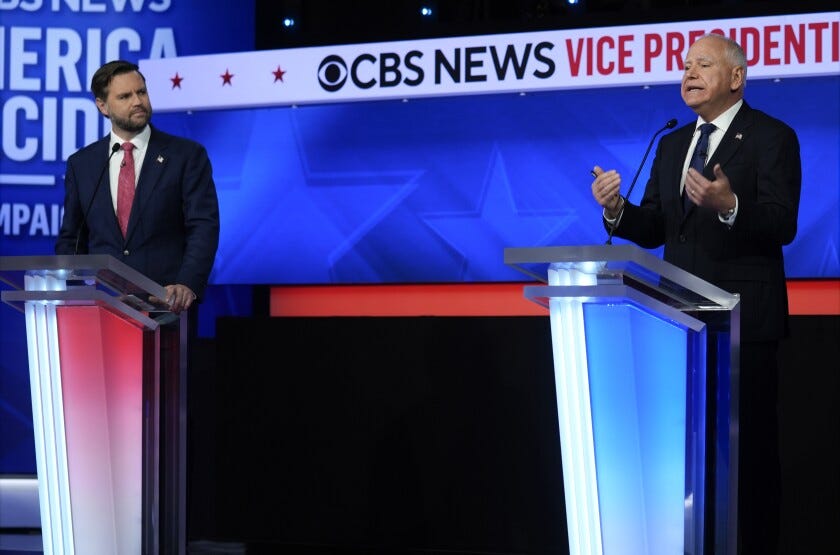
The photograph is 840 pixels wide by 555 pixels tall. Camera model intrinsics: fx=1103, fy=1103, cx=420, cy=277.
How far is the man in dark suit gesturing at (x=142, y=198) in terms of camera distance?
3.00 meters

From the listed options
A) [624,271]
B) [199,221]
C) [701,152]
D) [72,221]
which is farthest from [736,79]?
[72,221]

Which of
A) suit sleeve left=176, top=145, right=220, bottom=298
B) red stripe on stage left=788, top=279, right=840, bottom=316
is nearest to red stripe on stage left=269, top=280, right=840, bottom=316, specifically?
red stripe on stage left=788, top=279, right=840, bottom=316

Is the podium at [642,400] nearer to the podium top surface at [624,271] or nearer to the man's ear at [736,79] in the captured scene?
the podium top surface at [624,271]

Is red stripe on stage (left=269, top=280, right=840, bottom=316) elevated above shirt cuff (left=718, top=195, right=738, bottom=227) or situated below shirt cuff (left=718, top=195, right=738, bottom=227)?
below

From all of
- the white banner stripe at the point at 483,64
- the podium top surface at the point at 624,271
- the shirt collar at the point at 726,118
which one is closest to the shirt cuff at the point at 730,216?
the podium top surface at the point at 624,271

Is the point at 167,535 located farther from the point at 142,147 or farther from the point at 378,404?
the point at 378,404

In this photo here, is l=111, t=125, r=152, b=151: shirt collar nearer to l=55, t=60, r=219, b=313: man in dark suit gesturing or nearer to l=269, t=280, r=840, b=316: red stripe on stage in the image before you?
l=55, t=60, r=219, b=313: man in dark suit gesturing

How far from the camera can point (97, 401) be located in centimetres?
251

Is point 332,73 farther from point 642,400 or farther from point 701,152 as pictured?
point 642,400

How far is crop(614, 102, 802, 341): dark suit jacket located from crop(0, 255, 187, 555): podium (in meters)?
1.18

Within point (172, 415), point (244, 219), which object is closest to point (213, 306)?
point (244, 219)

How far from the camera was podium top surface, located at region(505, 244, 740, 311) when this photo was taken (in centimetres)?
195

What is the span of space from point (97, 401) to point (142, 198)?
0.71 m

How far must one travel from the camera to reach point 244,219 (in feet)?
15.7
